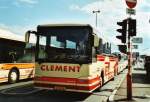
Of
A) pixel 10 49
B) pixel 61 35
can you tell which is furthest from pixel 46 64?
pixel 10 49

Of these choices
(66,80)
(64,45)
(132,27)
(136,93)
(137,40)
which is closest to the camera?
(66,80)

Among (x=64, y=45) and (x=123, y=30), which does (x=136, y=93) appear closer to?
(x=123, y=30)

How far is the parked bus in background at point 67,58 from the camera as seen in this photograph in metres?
13.8

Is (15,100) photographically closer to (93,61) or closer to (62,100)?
(62,100)

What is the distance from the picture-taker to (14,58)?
790 inches

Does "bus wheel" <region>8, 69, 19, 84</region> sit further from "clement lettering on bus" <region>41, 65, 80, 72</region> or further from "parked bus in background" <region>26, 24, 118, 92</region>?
"clement lettering on bus" <region>41, 65, 80, 72</region>

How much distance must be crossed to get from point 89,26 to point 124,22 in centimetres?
152

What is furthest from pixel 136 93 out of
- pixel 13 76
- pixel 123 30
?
pixel 13 76

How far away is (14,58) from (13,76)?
0.98m

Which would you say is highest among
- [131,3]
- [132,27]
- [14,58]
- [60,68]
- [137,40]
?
[131,3]

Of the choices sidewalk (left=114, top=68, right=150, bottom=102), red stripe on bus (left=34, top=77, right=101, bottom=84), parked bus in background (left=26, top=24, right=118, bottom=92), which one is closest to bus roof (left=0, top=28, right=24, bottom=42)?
parked bus in background (left=26, top=24, right=118, bottom=92)

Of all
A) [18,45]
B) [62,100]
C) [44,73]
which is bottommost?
[62,100]

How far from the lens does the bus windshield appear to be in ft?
45.8

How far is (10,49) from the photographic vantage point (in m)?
19.7
